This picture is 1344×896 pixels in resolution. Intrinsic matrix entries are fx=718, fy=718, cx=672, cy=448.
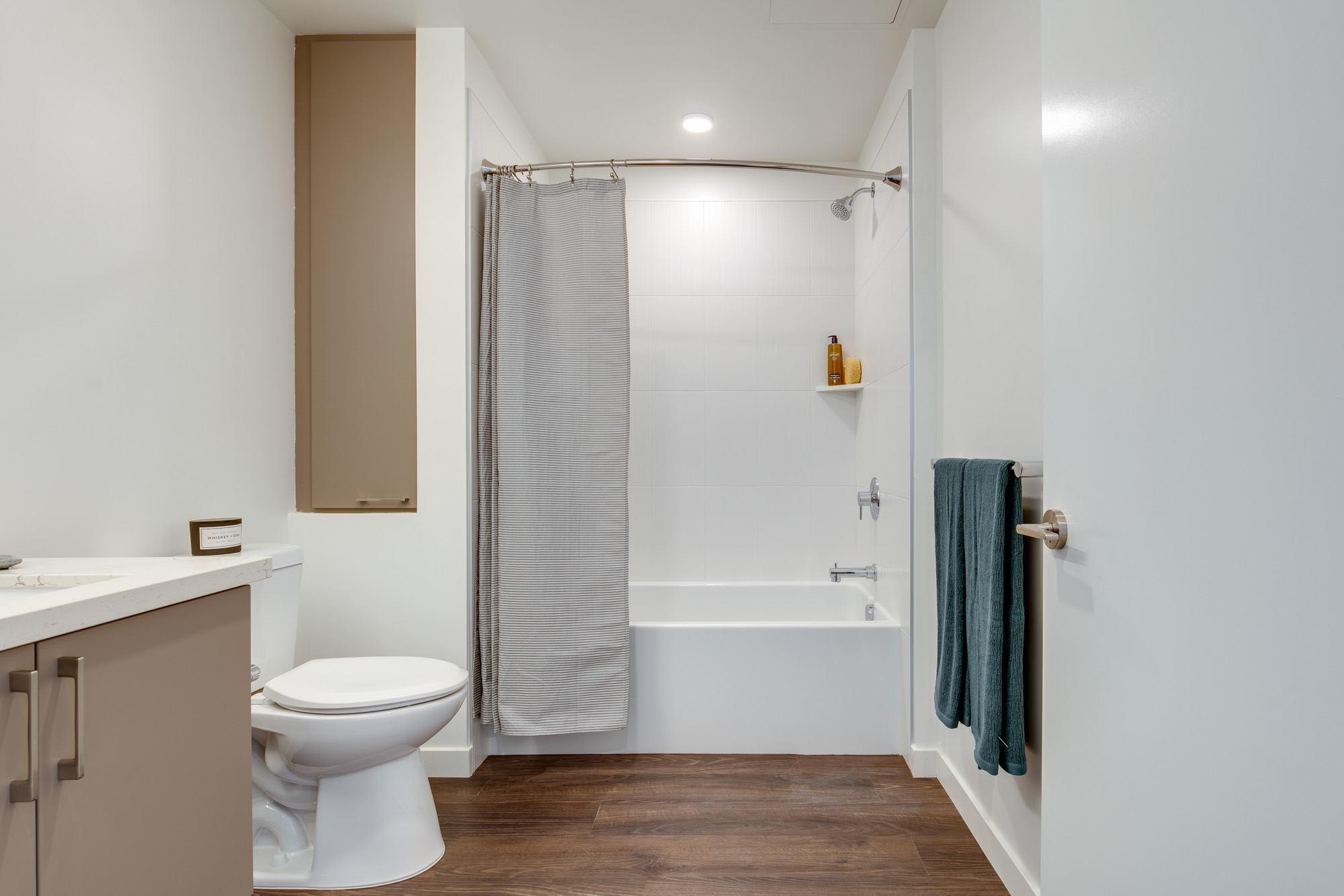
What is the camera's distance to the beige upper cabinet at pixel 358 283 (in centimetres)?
231

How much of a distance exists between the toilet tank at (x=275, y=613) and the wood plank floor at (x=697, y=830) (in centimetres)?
54

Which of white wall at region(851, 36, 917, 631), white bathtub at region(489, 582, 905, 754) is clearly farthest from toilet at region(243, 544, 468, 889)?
white wall at region(851, 36, 917, 631)

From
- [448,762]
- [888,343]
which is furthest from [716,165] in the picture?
[448,762]

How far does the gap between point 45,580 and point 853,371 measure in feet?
9.09

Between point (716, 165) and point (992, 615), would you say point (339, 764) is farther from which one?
point (716, 165)

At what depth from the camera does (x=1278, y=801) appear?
1.97 ft

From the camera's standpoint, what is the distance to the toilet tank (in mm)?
1835

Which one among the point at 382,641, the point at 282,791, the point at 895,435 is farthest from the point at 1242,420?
the point at 382,641

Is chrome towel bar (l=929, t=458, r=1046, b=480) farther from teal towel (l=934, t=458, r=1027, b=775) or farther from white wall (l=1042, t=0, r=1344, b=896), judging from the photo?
white wall (l=1042, t=0, r=1344, b=896)

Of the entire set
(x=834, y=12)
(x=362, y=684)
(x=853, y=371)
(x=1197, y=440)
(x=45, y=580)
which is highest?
(x=834, y=12)

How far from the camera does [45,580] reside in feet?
3.94

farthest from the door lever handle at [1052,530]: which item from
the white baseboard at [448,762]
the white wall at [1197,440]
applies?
the white baseboard at [448,762]

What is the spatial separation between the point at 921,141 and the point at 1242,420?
1922 mm

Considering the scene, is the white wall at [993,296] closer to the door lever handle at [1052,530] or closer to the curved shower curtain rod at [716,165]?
the curved shower curtain rod at [716,165]
